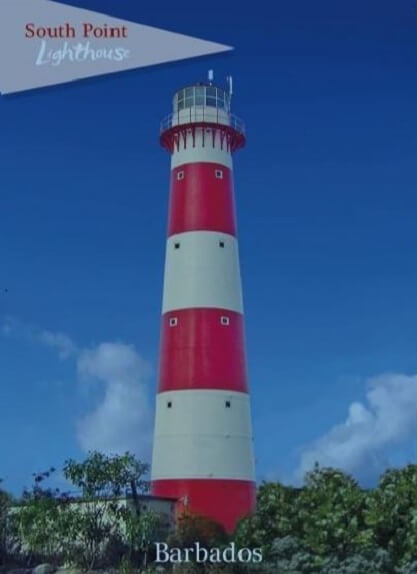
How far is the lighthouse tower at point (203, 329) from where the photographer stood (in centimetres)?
1130

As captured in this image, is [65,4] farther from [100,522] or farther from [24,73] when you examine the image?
[100,522]

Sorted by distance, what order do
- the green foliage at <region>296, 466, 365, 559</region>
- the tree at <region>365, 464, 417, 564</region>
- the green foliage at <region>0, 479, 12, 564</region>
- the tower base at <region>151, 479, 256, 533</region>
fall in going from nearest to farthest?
the tree at <region>365, 464, 417, 564</region>, the green foliage at <region>296, 466, 365, 559</region>, the green foliage at <region>0, 479, 12, 564</region>, the tower base at <region>151, 479, 256, 533</region>

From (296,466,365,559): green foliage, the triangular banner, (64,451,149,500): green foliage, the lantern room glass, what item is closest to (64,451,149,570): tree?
(64,451,149,500): green foliage

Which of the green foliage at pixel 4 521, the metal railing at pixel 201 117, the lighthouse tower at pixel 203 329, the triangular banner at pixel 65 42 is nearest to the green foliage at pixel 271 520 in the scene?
the lighthouse tower at pixel 203 329

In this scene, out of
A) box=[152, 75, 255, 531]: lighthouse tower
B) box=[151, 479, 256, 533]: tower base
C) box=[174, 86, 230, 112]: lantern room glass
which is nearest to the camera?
box=[151, 479, 256, 533]: tower base

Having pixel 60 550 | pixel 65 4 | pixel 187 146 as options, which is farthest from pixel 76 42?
pixel 60 550

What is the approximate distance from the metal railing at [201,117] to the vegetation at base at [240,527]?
4.12 meters

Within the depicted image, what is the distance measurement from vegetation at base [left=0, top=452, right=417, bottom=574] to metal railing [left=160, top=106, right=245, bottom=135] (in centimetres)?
412

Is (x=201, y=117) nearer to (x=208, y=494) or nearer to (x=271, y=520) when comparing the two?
(x=208, y=494)

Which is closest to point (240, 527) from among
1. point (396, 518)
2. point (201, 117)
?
point (396, 518)

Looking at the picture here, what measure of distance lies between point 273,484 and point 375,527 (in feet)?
3.78

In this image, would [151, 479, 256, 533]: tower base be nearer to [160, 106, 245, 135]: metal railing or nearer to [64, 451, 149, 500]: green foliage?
[64, 451, 149, 500]: green foliage

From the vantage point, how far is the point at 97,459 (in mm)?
9703

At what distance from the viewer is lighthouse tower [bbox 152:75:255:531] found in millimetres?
11305
